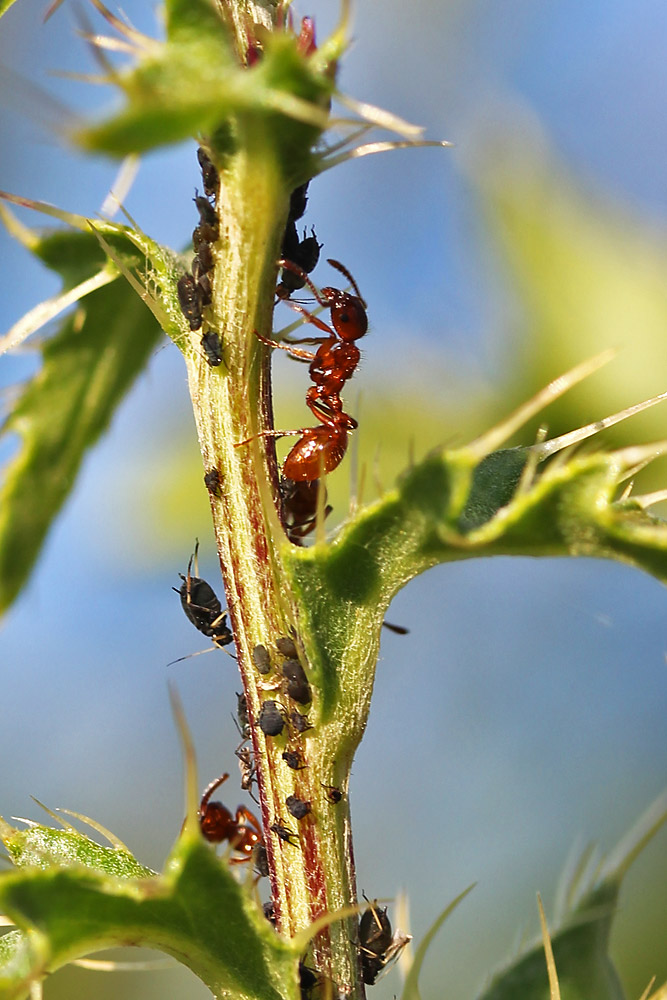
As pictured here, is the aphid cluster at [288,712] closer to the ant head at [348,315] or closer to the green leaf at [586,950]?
the green leaf at [586,950]

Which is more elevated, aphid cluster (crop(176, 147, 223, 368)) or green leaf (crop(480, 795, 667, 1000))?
aphid cluster (crop(176, 147, 223, 368))

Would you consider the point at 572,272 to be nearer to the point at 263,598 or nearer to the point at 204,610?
the point at 204,610

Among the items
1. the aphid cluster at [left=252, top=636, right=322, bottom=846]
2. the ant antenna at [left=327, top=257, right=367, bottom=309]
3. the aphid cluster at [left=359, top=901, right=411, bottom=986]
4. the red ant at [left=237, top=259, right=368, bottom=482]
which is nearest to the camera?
the aphid cluster at [left=252, top=636, right=322, bottom=846]

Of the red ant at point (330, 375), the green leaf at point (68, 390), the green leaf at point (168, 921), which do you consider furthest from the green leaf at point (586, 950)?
the green leaf at point (68, 390)

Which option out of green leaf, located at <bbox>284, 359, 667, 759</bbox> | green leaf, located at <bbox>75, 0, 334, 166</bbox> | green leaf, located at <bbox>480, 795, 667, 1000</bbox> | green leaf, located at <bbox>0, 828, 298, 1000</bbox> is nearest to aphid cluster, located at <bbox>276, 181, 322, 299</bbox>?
green leaf, located at <bbox>75, 0, 334, 166</bbox>

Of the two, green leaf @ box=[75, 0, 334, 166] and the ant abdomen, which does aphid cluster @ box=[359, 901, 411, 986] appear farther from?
green leaf @ box=[75, 0, 334, 166]

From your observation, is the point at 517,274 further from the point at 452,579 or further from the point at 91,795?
the point at 91,795
